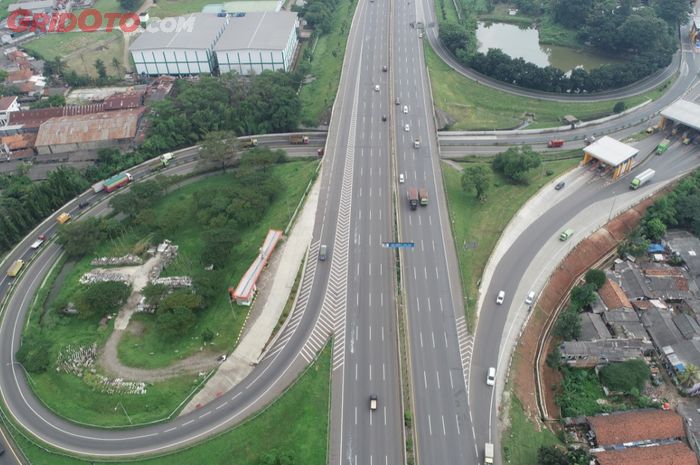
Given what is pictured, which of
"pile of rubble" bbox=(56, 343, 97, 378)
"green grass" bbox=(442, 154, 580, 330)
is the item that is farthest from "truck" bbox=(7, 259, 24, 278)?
"green grass" bbox=(442, 154, 580, 330)

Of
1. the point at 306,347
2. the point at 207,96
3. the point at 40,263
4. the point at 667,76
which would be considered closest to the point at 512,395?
the point at 306,347

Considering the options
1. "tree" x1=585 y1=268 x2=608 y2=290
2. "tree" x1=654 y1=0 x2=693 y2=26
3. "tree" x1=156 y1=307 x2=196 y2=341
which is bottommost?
"tree" x1=156 y1=307 x2=196 y2=341

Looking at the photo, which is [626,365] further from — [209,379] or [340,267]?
[209,379]

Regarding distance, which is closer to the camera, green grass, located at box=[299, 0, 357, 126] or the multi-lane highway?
the multi-lane highway

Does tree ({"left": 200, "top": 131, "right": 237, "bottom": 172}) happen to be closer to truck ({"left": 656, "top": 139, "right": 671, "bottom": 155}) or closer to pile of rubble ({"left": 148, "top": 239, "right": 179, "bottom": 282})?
pile of rubble ({"left": 148, "top": 239, "right": 179, "bottom": 282})

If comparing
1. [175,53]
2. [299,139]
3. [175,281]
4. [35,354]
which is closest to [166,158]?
[299,139]

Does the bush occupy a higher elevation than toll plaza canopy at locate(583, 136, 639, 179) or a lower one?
lower

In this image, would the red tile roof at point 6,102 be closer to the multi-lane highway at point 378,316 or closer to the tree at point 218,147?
the multi-lane highway at point 378,316

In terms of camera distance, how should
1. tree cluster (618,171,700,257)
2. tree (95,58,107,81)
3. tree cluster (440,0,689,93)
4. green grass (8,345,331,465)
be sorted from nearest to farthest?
green grass (8,345,331,465)
tree cluster (618,171,700,257)
tree cluster (440,0,689,93)
tree (95,58,107,81)
